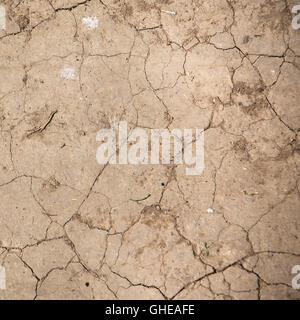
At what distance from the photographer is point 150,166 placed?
9.50ft

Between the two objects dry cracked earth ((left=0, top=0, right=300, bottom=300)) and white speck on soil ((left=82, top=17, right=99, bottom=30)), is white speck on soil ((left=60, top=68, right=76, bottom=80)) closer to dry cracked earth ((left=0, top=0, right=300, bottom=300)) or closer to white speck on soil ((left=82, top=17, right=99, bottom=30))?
dry cracked earth ((left=0, top=0, right=300, bottom=300))

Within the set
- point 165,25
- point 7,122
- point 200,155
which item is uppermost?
point 165,25

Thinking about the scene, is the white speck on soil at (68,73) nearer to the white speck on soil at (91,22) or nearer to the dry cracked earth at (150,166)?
the dry cracked earth at (150,166)

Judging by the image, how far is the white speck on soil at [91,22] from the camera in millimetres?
3041

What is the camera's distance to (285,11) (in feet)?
9.46

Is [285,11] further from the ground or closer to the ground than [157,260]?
further from the ground

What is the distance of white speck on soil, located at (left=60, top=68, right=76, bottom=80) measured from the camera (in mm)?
3016

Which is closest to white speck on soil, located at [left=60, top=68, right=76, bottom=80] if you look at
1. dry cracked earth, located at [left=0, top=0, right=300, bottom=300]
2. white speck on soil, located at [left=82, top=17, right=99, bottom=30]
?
dry cracked earth, located at [left=0, top=0, right=300, bottom=300]

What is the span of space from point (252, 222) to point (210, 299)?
0.70 meters

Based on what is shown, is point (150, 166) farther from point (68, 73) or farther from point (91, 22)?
point (91, 22)

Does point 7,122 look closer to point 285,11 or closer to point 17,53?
point 17,53

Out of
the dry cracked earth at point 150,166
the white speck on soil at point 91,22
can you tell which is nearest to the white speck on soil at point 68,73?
the dry cracked earth at point 150,166

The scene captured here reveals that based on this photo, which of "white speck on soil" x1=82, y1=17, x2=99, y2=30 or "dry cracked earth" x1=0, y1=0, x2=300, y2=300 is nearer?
"dry cracked earth" x1=0, y1=0, x2=300, y2=300
